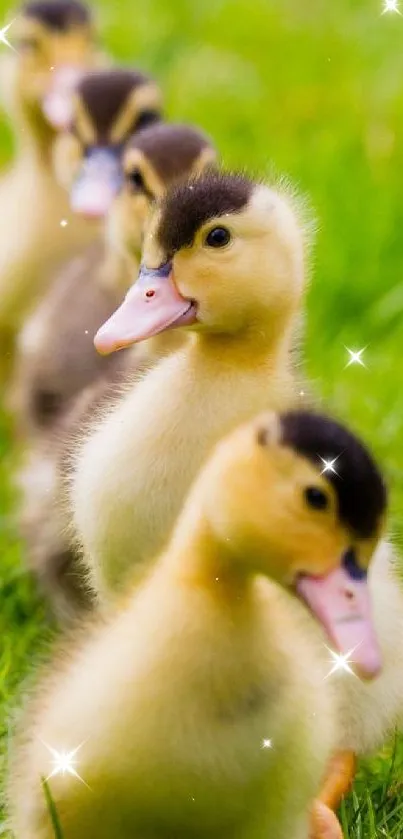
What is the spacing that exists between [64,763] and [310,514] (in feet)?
0.92

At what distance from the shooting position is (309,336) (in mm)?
2553

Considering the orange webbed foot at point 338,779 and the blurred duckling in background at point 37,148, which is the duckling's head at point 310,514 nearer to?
the orange webbed foot at point 338,779

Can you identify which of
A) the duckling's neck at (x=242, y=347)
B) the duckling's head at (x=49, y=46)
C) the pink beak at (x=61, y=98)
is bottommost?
the duckling's neck at (x=242, y=347)

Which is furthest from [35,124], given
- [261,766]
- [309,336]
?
[261,766]

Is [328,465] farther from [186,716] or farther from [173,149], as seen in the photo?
[173,149]

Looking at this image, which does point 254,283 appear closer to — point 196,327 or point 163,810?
point 196,327

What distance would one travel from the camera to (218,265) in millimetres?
1402

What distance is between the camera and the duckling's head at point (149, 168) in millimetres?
1961

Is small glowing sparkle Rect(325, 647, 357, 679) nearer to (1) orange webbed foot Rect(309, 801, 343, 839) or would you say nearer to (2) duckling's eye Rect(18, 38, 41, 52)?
(1) orange webbed foot Rect(309, 801, 343, 839)

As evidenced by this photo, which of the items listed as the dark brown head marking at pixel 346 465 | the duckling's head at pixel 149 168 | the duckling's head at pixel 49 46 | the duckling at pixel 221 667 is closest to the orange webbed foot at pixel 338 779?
the duckling at pixel 221 667

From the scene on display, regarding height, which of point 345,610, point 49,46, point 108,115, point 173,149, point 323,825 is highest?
point 49,46

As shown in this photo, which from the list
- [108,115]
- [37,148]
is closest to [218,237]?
[108,115]

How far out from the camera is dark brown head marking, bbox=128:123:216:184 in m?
1.96

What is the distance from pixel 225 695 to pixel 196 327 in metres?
0.36
